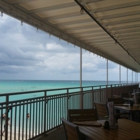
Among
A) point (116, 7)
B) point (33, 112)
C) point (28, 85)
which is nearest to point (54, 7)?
point (116, 7)

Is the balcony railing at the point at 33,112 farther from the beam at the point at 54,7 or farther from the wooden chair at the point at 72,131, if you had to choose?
the beam at the point at 54,7

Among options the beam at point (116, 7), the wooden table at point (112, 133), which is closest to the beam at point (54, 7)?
the beam at point (116, 7)

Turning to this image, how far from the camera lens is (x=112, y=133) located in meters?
2.16

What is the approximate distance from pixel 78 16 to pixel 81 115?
8.21 ft

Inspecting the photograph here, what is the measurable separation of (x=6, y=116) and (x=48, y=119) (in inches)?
57.4

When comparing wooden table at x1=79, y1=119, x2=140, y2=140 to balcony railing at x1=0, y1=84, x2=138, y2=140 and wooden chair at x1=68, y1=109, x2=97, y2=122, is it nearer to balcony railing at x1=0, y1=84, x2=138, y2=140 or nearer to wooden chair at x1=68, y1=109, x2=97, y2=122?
wooden chair at x1=68, y1=109, x2=97, y2=122

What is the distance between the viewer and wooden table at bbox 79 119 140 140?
200cm

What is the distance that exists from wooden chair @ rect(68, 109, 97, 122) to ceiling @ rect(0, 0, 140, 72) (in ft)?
6.43

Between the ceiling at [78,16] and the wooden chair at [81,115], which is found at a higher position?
the ceiling at [78,16]

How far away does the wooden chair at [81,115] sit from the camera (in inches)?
114

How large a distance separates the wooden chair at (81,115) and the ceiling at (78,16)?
1961mm

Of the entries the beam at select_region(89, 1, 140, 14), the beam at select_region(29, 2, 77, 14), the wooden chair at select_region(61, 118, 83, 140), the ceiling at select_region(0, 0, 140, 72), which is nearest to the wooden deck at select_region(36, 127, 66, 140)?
the wooden chair at select_region(61, 118, 83, 140)

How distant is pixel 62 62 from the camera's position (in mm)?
55281

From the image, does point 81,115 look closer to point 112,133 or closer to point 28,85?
point 112,133
